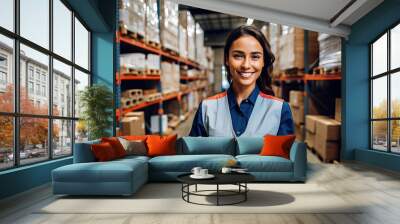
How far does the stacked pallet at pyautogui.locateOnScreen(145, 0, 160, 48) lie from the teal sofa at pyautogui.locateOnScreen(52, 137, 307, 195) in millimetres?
2226

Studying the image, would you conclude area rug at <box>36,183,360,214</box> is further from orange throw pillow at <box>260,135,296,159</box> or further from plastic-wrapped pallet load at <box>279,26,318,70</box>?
plastic-wrapped pallet load at <box>279,26,318,70</box>

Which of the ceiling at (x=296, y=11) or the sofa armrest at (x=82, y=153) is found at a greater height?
the ceiling at (x=296, y=11)

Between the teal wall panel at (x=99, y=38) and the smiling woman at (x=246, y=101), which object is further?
the smiling woman at (x=246, y=101)

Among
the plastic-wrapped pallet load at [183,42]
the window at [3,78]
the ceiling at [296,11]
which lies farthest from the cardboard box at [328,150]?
the window at [3,78]

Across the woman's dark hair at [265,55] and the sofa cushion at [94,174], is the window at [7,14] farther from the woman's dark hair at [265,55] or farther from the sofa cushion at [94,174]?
the woman's dark hair at [265,55]

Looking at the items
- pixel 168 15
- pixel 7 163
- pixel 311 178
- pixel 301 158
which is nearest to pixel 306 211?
pixel 301 158

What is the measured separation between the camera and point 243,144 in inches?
235

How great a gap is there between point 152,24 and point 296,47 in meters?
2.81

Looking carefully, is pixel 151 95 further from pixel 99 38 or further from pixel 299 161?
pixel 299 161

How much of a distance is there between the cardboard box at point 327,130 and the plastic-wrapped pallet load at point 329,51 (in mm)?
1091

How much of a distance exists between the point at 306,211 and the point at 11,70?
3321 millimetres

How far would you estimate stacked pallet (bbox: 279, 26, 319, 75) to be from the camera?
8180 millimetres

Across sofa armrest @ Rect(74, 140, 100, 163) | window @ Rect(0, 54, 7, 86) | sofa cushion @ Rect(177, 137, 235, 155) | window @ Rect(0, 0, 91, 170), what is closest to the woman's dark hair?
sofa cushion @ Rect(177, 137, 235, 155)

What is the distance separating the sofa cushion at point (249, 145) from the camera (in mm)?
5906
